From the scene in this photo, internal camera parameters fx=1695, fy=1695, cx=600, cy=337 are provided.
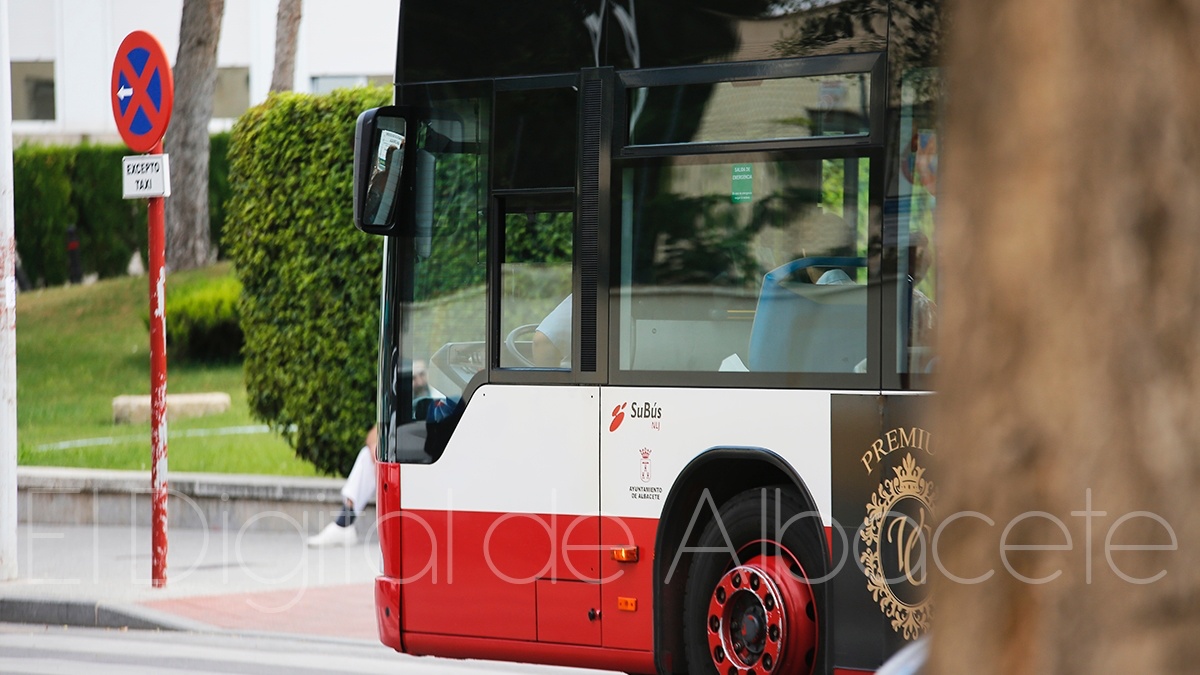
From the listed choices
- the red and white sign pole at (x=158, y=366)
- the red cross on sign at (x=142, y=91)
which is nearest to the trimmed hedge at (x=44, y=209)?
the red cross on sign at (x=142, y=91)

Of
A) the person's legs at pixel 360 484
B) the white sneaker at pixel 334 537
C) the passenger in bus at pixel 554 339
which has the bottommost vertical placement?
the white sneaker at pixel 334 537

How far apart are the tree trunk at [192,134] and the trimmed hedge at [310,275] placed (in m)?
9.08

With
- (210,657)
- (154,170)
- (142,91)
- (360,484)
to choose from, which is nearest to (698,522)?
(210,657)

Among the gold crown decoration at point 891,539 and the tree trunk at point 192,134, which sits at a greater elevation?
the tree trunk at point 192,134

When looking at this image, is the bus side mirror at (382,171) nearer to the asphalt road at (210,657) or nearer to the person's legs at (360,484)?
the asphalt road at (210,657)

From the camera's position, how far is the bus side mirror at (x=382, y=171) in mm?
7047

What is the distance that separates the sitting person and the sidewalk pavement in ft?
0.27

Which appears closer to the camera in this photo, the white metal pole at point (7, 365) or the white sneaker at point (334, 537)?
the white metal pole at point (7, 365)

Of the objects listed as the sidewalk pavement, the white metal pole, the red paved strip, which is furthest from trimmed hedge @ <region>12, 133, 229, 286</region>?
the red paved strip

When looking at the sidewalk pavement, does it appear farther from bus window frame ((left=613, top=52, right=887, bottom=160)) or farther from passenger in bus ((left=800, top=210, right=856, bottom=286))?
passenger in bus ((left=800, top=210, right=856, bottom=286))

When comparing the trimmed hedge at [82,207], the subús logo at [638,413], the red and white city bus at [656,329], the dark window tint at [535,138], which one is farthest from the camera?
the trimmed hedge at [82,207]

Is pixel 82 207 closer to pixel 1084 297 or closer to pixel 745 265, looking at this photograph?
pixel 745 265

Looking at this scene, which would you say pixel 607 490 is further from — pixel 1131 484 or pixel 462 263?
pixel 1131 484

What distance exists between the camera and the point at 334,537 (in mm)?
12102
